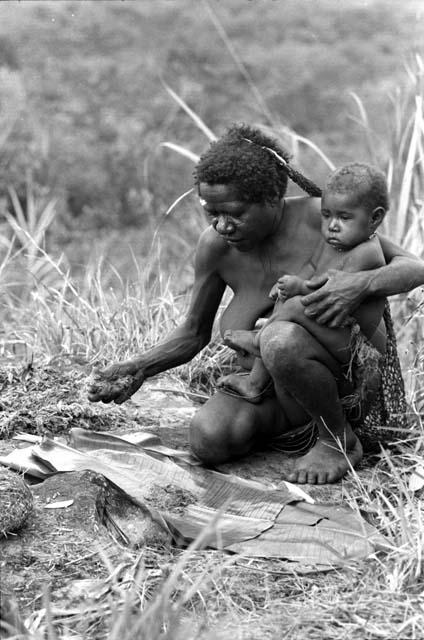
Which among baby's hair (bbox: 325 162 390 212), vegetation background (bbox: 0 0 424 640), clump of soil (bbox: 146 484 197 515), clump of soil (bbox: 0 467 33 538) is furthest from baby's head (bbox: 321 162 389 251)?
vegetation background (bbox: 0 0 424 640)

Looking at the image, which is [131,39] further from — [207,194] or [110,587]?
[110,587]

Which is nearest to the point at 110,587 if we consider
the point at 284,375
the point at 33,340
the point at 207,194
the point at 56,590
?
the point at 56,590

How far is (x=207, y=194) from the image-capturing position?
3.17 meters

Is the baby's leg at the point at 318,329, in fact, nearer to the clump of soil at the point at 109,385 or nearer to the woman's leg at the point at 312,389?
the woman's leg at the point at 312,389

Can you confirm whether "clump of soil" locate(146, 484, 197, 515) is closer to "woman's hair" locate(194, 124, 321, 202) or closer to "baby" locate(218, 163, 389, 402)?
"baby" locate(218, 163, 389, 402)

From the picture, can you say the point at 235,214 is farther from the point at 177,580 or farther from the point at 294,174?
the point at 177,580

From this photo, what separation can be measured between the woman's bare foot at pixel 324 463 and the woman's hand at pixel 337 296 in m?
0.45

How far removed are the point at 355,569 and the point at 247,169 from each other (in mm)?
1267

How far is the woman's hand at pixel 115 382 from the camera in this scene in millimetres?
3340

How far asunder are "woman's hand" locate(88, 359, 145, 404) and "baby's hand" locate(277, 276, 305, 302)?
0.62 metres

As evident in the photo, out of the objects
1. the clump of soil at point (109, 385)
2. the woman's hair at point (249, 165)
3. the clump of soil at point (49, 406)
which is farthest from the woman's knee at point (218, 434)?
the woman's hair at point (249, 165)

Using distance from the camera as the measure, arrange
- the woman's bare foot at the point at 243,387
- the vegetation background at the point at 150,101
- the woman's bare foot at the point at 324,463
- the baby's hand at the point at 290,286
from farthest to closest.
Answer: the vegetation background at the point at 150,101 < the woman's bare foot at the point at 243,387 < the woman's bare foot at the point at 324,463 < the baby's hand at the point at 290,286

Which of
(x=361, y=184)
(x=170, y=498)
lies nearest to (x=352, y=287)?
(x=361, y=184)

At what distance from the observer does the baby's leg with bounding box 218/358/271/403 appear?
3383mm
